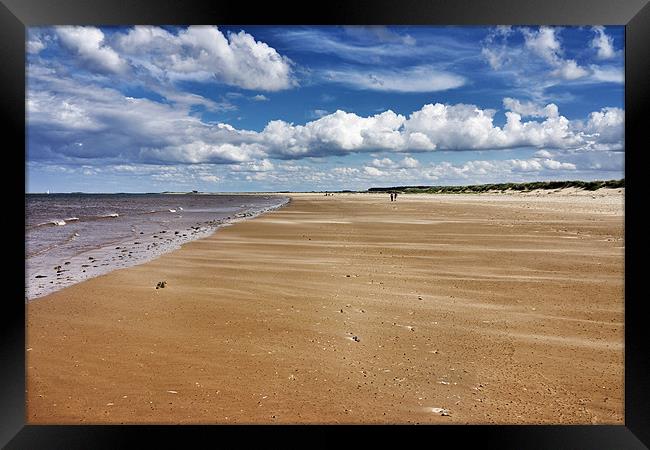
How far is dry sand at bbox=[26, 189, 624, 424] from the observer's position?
123 inches

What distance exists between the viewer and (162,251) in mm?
10914

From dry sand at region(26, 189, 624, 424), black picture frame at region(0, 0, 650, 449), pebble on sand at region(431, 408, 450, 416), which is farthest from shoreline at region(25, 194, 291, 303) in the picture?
pebble on sand at region(431, 408, 450, 416)

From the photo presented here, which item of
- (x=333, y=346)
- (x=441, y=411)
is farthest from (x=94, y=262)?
(x=441, y=411)

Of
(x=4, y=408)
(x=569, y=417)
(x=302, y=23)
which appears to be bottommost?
(x=569, y=417)

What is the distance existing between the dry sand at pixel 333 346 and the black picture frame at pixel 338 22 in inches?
8.5

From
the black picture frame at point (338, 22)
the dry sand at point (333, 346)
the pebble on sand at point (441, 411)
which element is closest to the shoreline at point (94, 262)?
the dry sand at point (333, 346)

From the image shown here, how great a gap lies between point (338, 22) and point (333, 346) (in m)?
2.77

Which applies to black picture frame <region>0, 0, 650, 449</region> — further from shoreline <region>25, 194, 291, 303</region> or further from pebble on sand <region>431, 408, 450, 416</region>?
shoreline <region>25, 194, 291, 303</region>

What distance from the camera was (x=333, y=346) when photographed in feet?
13.9

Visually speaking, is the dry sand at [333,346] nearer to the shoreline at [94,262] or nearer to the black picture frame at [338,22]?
the black picture frame at [338,22]

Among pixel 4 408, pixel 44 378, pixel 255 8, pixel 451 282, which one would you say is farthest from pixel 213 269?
pixel 255 8

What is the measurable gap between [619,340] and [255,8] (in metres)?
4.40

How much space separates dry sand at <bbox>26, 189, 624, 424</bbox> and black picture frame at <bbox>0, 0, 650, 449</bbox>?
22 centimetres

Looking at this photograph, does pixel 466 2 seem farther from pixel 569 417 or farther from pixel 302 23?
pixel 569 417
